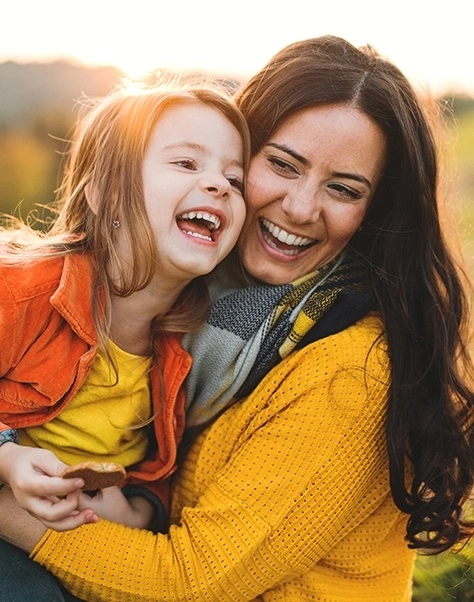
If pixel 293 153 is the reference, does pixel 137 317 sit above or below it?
below

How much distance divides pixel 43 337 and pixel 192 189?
22.0 inches

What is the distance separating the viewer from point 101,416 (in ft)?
7.81

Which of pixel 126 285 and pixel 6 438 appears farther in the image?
pixel 126 285

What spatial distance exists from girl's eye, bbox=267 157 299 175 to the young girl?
0.27 ft

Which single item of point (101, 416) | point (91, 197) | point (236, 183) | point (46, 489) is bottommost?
point (101, 416)

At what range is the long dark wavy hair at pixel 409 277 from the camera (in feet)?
7.74

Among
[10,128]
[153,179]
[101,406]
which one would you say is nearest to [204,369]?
[101,406]

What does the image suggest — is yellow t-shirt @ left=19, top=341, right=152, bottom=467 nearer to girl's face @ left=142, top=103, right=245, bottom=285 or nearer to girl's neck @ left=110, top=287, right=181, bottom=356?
girl's neck @ left=110, top=287, right=181, bottom=356

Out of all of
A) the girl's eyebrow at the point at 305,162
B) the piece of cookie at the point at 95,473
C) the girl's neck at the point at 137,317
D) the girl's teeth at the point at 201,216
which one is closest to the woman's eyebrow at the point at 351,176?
the girl's eyebrow at the point at 305,162

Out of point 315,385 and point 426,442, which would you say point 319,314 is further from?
point 426,442

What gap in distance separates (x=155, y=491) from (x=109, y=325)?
54cm

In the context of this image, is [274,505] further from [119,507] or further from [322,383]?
[119,507]

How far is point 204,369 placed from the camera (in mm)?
2514

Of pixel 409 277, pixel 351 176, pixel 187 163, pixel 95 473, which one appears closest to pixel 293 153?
pixel 351 176
